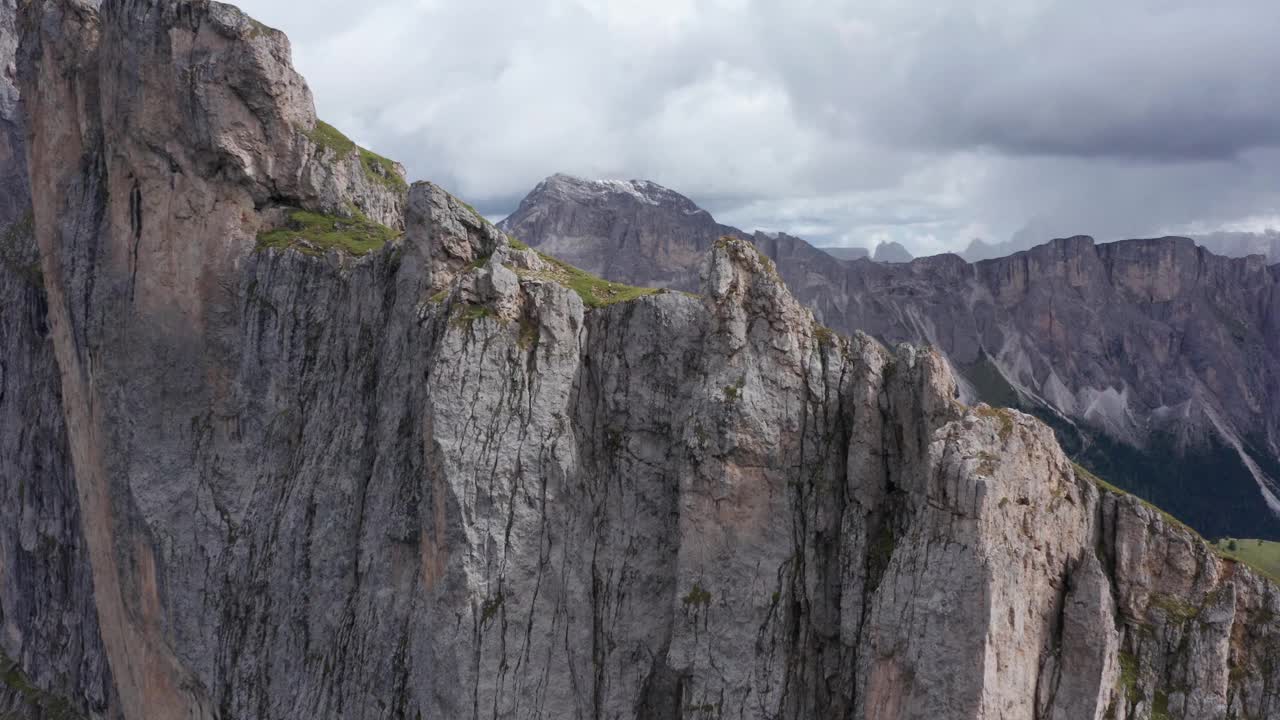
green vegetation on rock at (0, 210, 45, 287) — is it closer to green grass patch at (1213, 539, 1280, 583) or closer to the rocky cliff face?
the rocky cliff face

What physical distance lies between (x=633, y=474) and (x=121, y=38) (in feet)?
142

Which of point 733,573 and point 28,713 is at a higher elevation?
point 733,573

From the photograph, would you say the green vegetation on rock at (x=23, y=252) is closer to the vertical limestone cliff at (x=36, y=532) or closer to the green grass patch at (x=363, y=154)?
the vertical limestone cliff at (x=36, y=532)

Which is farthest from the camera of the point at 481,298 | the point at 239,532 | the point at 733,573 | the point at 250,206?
the point at 250,206

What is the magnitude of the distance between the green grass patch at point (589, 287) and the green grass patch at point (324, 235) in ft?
36.1

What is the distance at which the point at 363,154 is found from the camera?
6606 centimetres

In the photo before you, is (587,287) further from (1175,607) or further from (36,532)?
(36,532)

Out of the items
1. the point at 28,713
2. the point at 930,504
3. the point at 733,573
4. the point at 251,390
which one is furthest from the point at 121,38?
the point at 28,713

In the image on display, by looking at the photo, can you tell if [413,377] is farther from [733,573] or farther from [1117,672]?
[1117,672]

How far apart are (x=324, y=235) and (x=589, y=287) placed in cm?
1907

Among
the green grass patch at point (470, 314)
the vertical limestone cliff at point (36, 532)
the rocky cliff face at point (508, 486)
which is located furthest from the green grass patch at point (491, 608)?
the vertical limestone cliff at point (36, 532)

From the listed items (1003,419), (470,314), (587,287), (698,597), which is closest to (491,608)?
(698,597)

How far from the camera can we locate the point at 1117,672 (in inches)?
1218

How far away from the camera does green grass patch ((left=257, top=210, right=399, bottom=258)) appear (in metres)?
49.3
